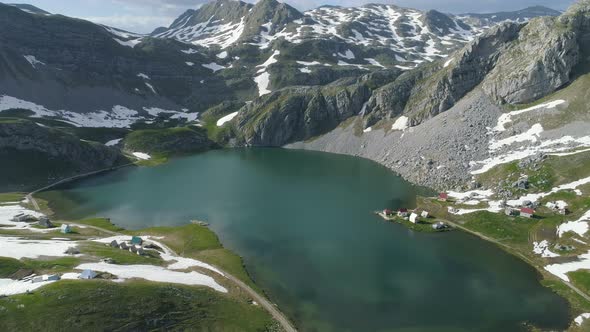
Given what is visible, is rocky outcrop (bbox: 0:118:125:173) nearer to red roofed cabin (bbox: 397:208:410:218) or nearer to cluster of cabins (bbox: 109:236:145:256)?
cluster of cabins (bbox: 109:236:145:256)

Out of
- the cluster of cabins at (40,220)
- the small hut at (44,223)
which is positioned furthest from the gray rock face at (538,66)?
the small hut at (44,223)

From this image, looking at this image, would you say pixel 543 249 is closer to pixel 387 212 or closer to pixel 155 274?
pixel 387 212

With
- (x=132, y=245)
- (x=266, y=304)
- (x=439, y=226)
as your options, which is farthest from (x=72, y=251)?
(x=439, y=226)

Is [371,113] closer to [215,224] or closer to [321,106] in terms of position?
[321,106]

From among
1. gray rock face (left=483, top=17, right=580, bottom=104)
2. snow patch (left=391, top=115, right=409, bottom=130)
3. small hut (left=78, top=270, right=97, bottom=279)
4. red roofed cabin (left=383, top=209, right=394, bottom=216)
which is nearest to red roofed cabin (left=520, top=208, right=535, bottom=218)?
red roofed cabin (left=383, top=209, right=394, bottom=216)

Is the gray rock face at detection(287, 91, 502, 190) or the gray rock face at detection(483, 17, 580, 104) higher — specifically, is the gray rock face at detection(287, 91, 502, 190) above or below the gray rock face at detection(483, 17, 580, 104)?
below

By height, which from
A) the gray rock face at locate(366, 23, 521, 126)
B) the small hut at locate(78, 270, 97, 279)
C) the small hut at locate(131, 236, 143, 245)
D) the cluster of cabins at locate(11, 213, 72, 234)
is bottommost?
the cluster of cabins at locate(11, 213, 72, 234)
